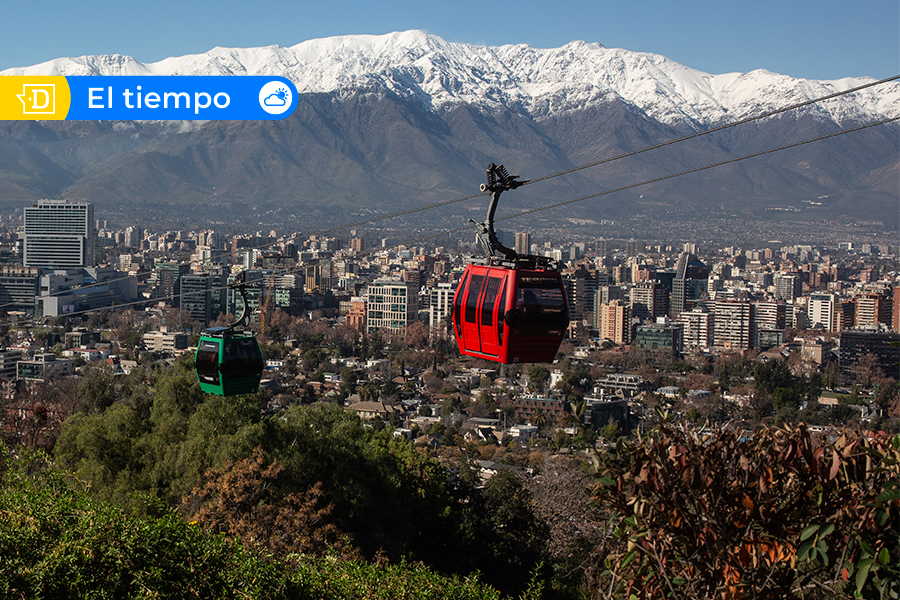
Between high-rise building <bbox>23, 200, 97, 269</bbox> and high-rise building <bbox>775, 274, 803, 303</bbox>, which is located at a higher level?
high-rise building <bbox>23, 200, 97, 269</bbox>

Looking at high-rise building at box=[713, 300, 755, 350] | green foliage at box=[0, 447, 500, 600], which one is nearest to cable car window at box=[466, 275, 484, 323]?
green foliage at box=[0, 447, 500, 600]

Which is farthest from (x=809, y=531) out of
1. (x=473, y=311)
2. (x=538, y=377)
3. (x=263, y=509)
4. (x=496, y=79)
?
(x=496, y=79)

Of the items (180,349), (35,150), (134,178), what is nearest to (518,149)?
(134,178)

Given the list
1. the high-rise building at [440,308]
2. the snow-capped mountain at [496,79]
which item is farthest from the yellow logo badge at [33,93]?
the high-rise building at [440,308]

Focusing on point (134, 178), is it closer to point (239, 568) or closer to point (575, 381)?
point (575, 381)

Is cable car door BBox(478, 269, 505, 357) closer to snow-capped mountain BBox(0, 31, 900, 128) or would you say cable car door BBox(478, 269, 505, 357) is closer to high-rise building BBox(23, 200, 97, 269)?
high-rise building BBox(23, 200, 97, 269)
